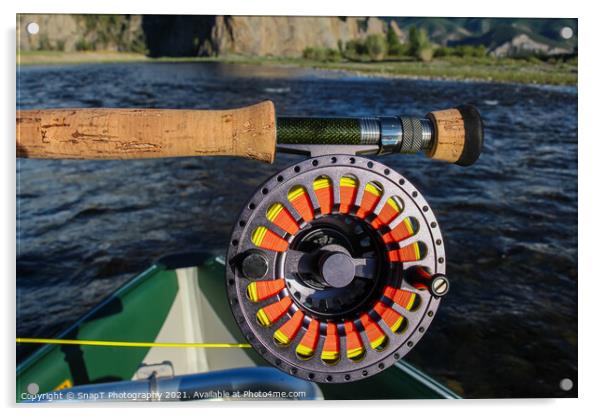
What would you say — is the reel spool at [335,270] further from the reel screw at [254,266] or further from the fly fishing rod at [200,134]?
the fly fishing rod at [200,134]

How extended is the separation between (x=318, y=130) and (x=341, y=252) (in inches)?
9.4

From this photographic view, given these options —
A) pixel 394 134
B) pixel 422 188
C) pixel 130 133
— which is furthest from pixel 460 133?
pixel 422 188

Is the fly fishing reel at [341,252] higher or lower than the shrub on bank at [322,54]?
lower

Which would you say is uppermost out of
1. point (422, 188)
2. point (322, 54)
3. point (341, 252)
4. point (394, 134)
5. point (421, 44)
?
point (322, 54)

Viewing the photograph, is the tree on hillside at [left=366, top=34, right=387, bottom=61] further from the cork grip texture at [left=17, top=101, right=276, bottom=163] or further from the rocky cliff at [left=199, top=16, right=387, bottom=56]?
the cork grip texture at [left=17, top=101, right=276, bottom=163]

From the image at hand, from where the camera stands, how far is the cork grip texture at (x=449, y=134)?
1.19m

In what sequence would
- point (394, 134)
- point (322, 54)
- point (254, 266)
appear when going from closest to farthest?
point (254, 266) → point (394, 134) → point (322, 54)

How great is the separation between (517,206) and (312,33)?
2.92m

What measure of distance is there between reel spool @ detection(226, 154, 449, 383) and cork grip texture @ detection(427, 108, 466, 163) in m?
0.15

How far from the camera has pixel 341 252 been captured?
1103 mm

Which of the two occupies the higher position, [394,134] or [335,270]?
[394,134]

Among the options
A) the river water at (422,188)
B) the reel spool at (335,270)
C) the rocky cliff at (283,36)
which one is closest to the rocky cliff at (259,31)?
the rocky cliff at (283,36)

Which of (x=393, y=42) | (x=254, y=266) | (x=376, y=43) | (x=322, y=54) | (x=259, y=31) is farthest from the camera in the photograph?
(x=322, y=54)

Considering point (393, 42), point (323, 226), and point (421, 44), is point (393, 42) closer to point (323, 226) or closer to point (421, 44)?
point (421, 44)
